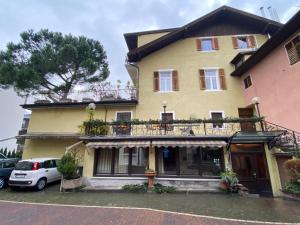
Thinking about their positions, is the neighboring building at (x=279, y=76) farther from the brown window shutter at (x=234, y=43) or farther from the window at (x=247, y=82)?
the brown window shutter at (x=234, y=43)

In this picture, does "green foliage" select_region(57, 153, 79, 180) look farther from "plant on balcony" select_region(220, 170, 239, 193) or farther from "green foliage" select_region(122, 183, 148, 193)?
"plant on balcony" select_region(220, 170, 239, 193)

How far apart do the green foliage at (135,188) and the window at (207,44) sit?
54.6 ft

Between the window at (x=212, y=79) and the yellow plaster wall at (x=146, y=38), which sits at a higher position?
the yellow plaster wall at (x=146, y=38)

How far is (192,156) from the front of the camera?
46.4 ft

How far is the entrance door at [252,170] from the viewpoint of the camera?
1308 centimetres

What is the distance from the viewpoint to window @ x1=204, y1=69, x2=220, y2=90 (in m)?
18.9

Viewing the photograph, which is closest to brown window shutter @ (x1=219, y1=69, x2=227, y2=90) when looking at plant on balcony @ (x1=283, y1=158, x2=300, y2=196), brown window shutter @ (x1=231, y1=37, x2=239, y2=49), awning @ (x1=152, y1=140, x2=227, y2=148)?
brown window shutter @ (x1=231, y1=37, x2=239, y2=49)

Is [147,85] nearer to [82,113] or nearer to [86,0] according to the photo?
[82,113]

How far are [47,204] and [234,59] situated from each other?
21.0 meters

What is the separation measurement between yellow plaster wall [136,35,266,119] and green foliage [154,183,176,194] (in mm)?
7324

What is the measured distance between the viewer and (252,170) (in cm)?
1360

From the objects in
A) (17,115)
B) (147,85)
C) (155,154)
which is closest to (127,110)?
(147,85)

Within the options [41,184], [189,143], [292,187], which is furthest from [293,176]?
[41,184]

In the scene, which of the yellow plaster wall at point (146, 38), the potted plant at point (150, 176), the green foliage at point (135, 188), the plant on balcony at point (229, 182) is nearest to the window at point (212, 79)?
the yellow plaster wall at point (146, 38)
